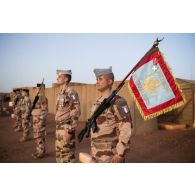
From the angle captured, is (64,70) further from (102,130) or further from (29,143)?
(29,143)

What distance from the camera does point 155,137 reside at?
25.1 ft

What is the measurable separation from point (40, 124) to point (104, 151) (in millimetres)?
3100

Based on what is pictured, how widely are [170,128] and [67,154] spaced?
20.1ft

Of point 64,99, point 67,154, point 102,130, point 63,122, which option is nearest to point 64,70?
point 64,99

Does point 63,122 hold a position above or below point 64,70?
below

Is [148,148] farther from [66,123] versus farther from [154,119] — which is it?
[66,123]

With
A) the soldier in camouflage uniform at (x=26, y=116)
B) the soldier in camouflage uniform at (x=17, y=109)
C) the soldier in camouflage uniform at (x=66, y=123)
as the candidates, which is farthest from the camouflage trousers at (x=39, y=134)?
the soldier in camouflage uniform at (x=17, y=109)

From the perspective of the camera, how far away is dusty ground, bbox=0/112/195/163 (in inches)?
208

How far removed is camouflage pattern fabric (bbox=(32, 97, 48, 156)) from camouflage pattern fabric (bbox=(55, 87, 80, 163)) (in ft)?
5.40

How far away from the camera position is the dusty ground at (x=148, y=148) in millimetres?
5289

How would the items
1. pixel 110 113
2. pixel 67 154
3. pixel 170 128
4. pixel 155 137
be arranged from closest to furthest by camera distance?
pixel 110 113
pixel 67 154
pixel 155 137
pixel 170 128

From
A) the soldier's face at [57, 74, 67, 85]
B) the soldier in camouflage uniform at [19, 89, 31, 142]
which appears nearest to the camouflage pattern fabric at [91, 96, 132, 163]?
the soldier's face at [57, 74, 67, 85]

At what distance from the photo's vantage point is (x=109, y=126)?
8.98 ft

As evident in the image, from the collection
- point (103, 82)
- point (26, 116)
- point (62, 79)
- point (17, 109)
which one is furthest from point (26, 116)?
point (103, 82)
